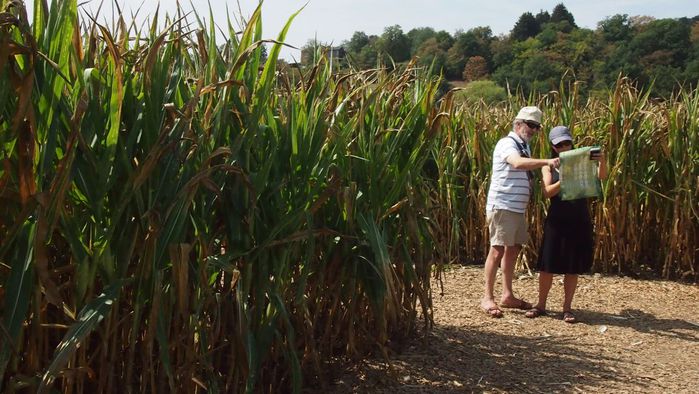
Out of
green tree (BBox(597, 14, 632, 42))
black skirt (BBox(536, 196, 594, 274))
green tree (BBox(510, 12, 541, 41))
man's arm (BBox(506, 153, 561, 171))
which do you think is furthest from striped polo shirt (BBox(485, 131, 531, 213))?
green tree (BBox(510, 12, 541, 41))

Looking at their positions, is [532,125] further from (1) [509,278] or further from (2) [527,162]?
(1) [509,278]

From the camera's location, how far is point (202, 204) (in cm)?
279

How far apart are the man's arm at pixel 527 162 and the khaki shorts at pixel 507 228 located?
40cm

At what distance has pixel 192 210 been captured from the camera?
2.82 m

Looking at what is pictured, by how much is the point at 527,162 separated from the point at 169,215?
347 centimetres

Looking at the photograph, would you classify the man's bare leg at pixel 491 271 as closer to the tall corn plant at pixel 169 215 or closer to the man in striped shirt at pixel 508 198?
the man in striped shirt at pixel 508 198

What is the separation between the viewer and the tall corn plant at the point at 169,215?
2297 mm

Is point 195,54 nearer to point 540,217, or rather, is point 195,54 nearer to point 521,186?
point 521,186

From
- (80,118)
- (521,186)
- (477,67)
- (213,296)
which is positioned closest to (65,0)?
(80,118)

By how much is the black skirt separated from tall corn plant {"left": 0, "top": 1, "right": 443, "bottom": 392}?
2443mm

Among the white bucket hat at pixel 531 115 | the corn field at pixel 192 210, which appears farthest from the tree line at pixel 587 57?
the corn field at pixel 192 210

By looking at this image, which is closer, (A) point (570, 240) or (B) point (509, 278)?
(A) point (570, 240)

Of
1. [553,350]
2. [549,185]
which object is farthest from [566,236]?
[553,350]

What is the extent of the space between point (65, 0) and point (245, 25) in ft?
2.85
